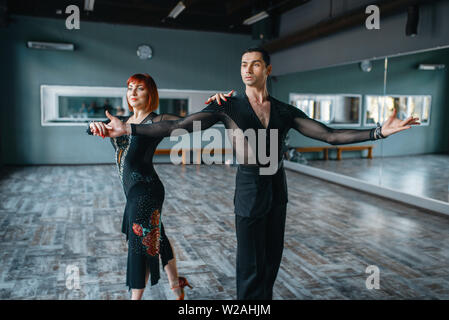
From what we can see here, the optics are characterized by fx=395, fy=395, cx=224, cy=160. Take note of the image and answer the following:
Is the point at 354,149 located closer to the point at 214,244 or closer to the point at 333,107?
the point at 333,107

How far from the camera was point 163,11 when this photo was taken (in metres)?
9.20

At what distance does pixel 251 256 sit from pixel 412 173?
5086 millimetres

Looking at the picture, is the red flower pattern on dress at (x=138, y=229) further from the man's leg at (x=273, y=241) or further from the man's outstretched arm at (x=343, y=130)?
the man's outstretched arm at (x=343, y=130)

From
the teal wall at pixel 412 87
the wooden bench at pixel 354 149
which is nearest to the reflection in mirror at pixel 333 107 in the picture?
the teal wall at pixel 412 87

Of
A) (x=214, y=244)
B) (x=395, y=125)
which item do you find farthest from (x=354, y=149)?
(x=395, y=125)

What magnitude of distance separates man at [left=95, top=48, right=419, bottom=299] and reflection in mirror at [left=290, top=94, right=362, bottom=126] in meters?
6.57

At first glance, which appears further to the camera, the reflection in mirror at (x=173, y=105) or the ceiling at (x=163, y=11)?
the reflection in mirror at (x=173, y=105)

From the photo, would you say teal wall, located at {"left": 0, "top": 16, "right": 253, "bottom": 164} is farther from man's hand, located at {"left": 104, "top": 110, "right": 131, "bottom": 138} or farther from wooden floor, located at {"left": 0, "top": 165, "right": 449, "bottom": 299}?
man's hand, located at {"left": 104, "top": 110, "right": 131, "bottom": 138}

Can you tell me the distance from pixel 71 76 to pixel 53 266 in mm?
7187

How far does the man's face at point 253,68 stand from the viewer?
1982 mm

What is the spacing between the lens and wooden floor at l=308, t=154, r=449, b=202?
5.61 m

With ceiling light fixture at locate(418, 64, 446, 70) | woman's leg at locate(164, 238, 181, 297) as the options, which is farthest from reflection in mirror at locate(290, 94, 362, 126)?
woman's leg at locate(164, 238, 181, 297)

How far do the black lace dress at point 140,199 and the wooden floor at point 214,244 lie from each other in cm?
58
